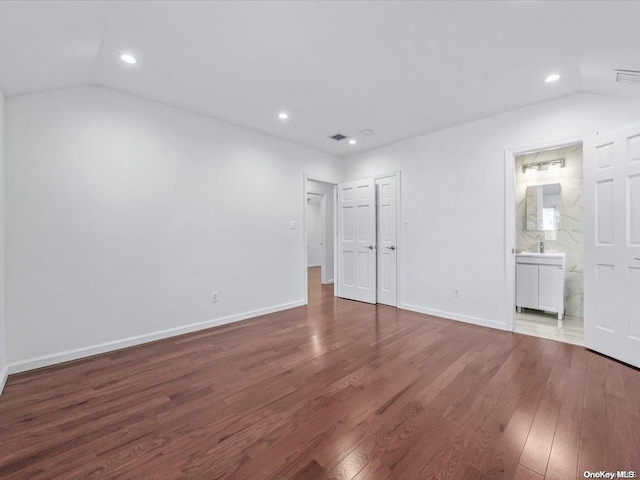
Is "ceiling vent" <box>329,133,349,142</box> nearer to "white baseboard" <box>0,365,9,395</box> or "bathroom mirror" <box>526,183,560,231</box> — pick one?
"bathroom mirror" <box>526,183,560,231</box>

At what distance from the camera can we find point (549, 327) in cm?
352

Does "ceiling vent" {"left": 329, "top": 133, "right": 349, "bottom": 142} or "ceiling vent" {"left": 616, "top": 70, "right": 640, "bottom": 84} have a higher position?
"ceiling vent" {"left": 329, "top": 133, "right": 349, "bottom": 142}

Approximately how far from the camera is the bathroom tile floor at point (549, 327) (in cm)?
316

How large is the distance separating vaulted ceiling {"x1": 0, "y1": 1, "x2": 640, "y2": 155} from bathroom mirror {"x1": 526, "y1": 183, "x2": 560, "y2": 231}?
5.43 feet

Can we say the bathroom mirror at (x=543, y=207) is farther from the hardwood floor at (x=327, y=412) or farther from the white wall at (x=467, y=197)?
the hardwood floor at (x=327, y=412)

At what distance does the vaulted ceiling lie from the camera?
71.9 inches

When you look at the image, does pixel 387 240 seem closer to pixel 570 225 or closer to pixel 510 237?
pixel 510 237

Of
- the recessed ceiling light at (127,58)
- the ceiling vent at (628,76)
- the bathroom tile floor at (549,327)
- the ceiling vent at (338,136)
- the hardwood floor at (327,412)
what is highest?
the ceiling vent at (338,136)

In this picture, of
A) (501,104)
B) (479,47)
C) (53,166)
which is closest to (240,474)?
(53,166)

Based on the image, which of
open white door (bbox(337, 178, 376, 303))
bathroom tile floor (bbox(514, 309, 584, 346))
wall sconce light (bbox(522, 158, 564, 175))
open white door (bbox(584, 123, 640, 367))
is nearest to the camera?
open white door (bbox(584, 123, 640, 367))

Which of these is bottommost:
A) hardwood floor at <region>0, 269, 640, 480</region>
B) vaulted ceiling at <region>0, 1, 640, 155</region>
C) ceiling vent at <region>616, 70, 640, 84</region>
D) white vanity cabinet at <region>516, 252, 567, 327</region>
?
hardwood floor at <region>0, 269, 640, 480</region>

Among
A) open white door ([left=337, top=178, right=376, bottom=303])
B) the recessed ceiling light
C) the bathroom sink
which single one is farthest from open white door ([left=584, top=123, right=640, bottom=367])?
the recessed ceiling light

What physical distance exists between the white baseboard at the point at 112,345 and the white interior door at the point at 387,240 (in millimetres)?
2062

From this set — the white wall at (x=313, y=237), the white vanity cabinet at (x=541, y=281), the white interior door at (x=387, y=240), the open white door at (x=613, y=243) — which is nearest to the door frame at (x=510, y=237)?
the open white door at (x=613, y=243)
